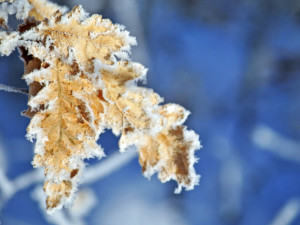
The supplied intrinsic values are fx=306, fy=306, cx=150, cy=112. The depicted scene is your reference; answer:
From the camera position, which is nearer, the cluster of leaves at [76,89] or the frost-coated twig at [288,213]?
the cluster of leaves at [76,89]

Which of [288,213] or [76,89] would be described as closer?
[76,89]

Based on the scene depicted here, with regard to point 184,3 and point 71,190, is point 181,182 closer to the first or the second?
point 71,190

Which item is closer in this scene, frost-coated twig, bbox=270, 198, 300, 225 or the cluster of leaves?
the cluster of leaves

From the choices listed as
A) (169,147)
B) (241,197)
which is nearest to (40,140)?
(169,147)

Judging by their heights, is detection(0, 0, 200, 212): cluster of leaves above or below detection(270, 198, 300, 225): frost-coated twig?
below

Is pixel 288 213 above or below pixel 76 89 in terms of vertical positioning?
above

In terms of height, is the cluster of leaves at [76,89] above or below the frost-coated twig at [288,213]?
below
